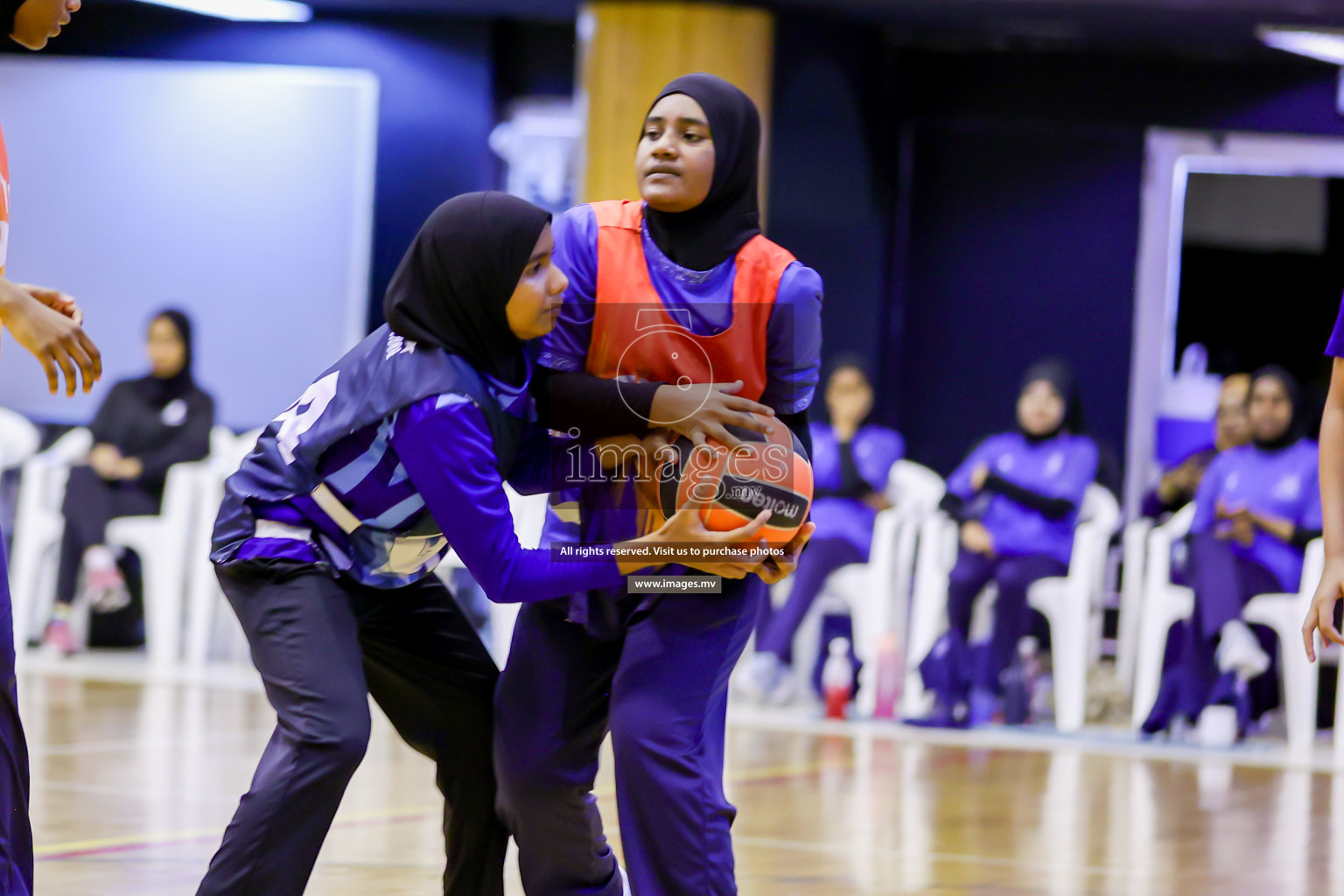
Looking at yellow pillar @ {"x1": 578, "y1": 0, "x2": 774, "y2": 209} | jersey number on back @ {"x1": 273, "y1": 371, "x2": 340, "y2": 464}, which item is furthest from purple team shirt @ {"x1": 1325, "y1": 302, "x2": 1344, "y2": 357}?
yellow pillar @ {"x1": 578, "y1": 0, "x2": 774, "y2": 209}

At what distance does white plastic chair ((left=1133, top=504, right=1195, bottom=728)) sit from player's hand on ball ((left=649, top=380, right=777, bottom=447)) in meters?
4.48

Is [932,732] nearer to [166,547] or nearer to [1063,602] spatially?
[1063,602]

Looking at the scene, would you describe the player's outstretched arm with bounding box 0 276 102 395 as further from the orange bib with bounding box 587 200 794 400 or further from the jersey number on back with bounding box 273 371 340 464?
the orange bib with bounding box 587 200 794 400

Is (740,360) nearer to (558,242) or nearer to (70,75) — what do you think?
(558,242)

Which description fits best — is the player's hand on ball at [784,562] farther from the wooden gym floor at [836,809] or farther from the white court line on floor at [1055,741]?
the white court line on floor at [1055,741]

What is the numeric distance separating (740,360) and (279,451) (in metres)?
0.75

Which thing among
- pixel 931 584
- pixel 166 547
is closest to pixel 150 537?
pixel 166 547

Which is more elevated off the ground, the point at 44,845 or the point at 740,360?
the point at 740,360

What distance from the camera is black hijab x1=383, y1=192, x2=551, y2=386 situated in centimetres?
261

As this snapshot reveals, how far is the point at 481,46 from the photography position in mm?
9414

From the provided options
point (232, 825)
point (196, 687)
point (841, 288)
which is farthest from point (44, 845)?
point (841, 288)

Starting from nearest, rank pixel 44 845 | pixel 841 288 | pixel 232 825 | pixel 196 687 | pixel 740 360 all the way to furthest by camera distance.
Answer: pixel 232 825 < pixel 740 360 < pixel 44 845 < pixel 196 687 < pixel 841 288

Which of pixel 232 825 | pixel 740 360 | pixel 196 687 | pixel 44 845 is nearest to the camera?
pixel 232 825

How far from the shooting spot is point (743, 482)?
2.64 m
